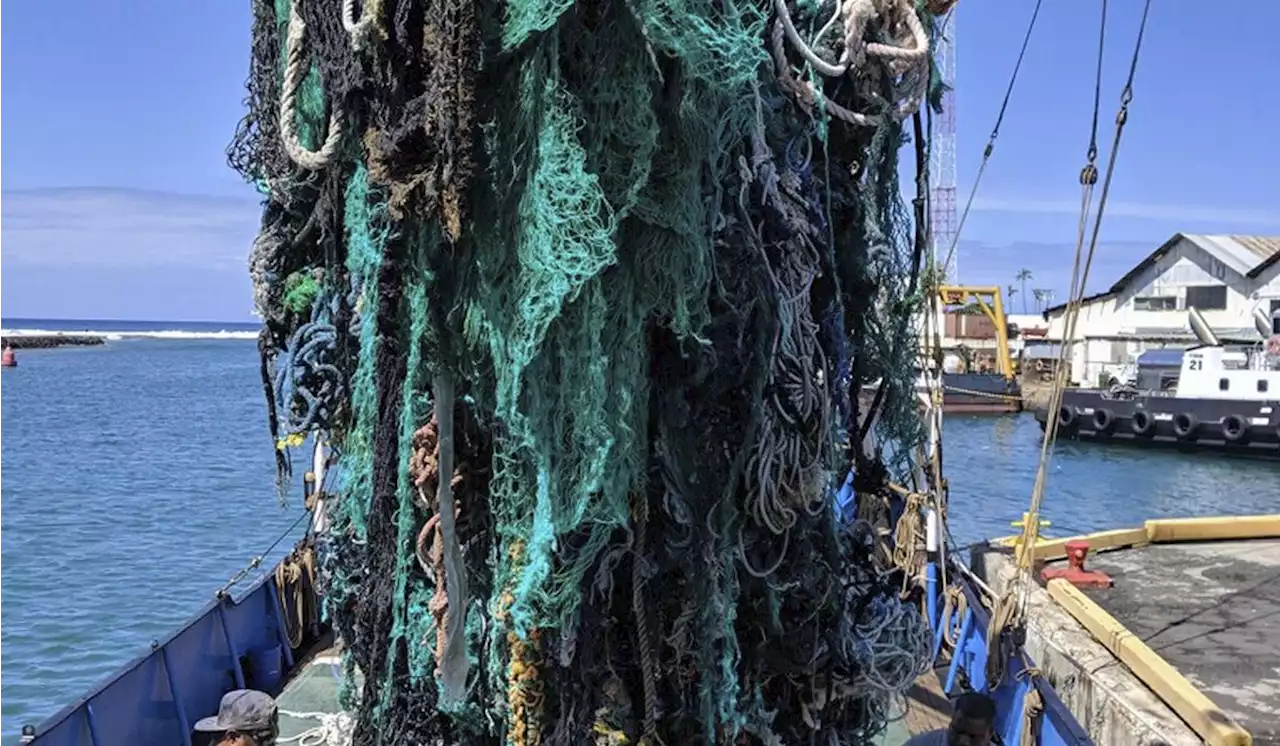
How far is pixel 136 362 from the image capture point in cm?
7688

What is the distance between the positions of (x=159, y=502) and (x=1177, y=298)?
4041 cm

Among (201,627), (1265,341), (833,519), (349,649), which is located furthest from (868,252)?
(1265,341)

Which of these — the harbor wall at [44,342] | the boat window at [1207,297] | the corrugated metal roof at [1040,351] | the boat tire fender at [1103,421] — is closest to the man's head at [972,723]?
the boat tire fender at [1103,421]

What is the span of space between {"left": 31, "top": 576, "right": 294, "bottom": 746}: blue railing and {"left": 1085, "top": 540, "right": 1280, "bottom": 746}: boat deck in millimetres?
6266

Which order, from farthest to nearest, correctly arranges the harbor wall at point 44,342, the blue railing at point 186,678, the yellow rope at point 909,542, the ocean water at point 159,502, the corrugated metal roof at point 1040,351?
the harbor wall at point 44,342
the corrugated metal roof at point 1040,351
the ocean water at point 159,502
the yellow rope at point 909,542
the blue railing at point 186,678

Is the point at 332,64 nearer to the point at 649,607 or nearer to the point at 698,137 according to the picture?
the point at 698,137

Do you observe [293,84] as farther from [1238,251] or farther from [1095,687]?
[1238,251]

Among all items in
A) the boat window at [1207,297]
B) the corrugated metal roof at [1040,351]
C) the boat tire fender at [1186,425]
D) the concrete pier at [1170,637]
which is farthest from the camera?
the corrugated metal roof at [1040,351]

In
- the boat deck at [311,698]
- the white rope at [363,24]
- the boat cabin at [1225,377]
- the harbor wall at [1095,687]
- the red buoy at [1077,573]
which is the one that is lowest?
the harbor wall at [1095,687]

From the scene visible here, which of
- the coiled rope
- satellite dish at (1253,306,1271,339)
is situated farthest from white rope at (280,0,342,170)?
satellite dish at (1253,306,1271,339)

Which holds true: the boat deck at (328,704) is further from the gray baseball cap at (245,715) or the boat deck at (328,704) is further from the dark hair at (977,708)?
the gray baseball cap at (245,715)

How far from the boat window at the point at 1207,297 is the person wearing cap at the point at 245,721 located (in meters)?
44.9

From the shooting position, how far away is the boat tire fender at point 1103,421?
3102cm

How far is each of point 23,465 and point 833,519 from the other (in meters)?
25.7
